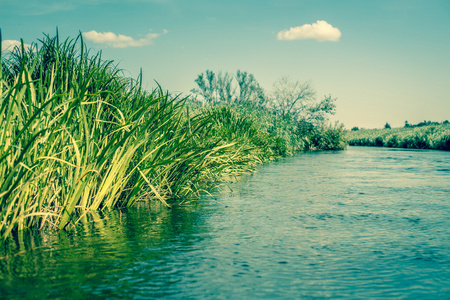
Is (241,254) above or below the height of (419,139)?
below

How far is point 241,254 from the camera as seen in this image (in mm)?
3156

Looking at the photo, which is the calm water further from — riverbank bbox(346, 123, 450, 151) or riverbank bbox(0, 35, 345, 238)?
riverbank bbox(346, 123, 450, 151)

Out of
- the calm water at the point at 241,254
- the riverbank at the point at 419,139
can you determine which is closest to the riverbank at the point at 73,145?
the calm water at the point at 241,254

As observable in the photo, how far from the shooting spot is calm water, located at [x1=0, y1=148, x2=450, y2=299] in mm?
2498

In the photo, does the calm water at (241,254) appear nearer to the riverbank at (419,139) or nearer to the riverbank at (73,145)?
the riverbank at (73,145)

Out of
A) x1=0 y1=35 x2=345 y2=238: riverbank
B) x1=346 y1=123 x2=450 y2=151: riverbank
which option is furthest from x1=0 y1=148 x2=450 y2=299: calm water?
x1=346 y1=123 x2=450 y2=151: riverbank

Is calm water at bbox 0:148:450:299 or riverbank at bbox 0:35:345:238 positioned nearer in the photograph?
calm water at bbox 0:148:450:299

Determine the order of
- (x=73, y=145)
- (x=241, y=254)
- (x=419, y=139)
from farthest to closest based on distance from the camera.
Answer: (x=419, y=139), (x=73, y=145), (x=241, y=254)

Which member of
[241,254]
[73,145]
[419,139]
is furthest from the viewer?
[419,139]

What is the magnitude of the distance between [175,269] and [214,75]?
50.2m

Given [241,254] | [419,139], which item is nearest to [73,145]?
[241,254]

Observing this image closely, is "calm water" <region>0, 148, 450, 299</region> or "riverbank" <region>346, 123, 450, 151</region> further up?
"riverbank" <region>346, 123, 450, 151</region>

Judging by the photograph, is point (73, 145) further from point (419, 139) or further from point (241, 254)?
point (419, 139)

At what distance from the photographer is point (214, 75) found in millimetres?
52156
